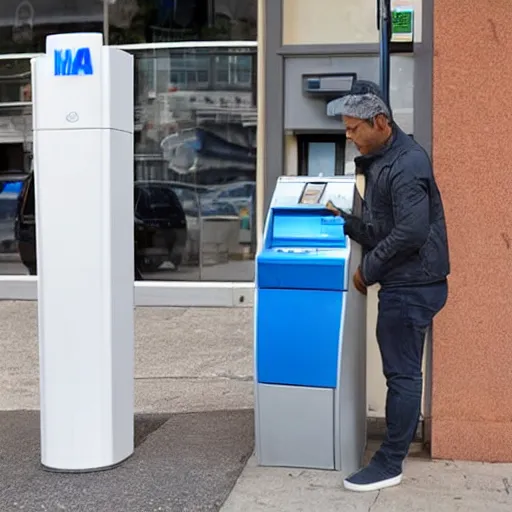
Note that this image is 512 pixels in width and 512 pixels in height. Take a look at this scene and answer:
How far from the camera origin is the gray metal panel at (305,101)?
16.9 feet

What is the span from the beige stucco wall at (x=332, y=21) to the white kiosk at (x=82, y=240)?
162cm

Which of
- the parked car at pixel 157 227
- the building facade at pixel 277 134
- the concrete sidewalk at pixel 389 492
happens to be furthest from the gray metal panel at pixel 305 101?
the parked car at pixel 157 227

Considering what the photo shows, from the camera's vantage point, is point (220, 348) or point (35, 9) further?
point (35, 9)

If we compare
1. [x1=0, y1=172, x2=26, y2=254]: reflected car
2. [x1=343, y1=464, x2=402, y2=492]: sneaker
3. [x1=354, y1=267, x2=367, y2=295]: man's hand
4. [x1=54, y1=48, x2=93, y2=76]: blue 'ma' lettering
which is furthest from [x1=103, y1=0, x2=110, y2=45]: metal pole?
Result: [x1=343, y1=464, x2=402, y2=492]: sneaker

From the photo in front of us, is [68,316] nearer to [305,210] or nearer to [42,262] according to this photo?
[42,262]

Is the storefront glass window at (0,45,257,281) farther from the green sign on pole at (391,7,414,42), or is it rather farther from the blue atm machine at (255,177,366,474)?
the blue atm machine at (255,177,366,474)

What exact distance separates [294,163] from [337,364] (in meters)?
1.77

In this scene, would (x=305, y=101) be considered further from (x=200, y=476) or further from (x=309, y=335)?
(x=200, y=476)

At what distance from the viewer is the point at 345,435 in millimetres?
4074

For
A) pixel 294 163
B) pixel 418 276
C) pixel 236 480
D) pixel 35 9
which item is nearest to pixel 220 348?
pixel 294 163

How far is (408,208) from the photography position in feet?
12.0

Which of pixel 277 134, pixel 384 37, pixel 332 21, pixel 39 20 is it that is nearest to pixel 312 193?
pixel 384 37

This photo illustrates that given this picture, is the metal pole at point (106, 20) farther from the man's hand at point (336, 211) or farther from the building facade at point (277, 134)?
the man's hand at point (336, 211)

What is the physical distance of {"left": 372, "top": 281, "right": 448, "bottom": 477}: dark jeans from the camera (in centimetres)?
382
